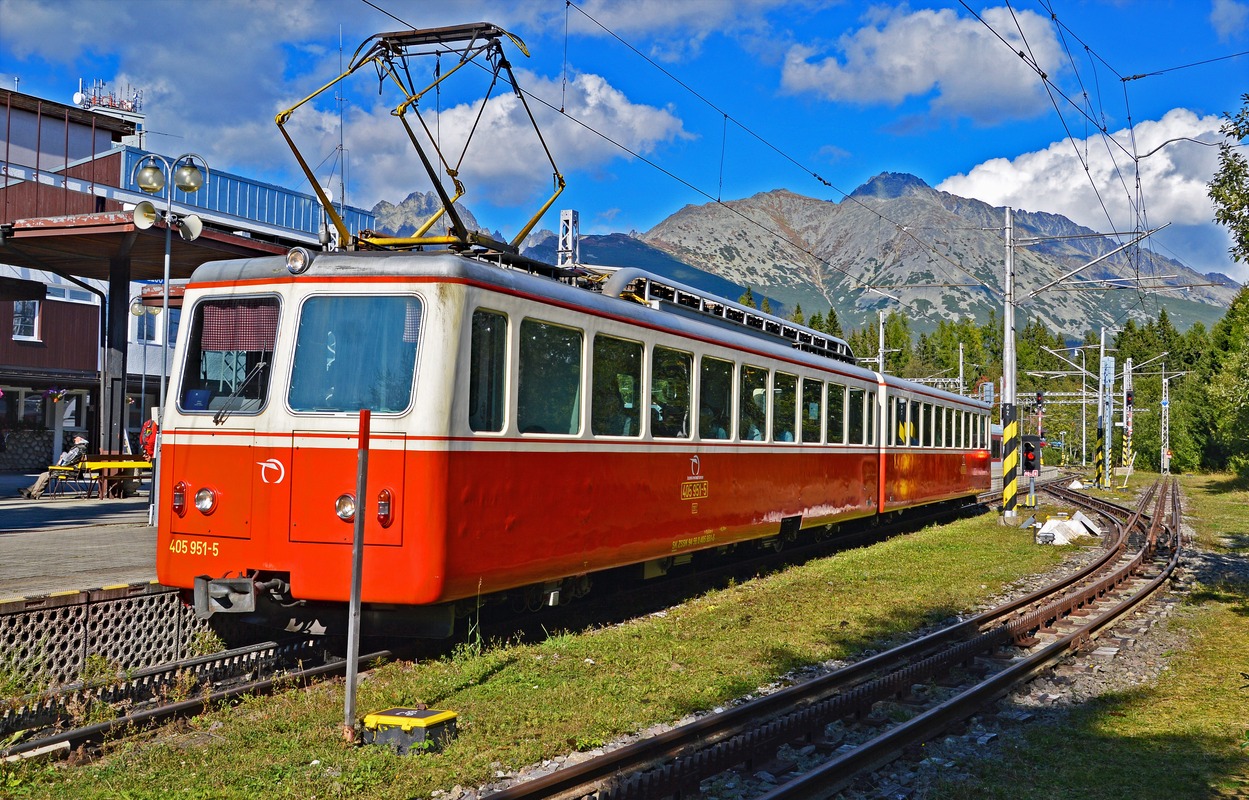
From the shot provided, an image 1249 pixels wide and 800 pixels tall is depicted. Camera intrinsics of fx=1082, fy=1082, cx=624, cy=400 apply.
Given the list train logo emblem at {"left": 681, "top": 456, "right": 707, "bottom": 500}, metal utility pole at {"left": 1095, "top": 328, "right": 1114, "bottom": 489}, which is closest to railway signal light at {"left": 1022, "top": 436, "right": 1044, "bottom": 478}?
train logo emblem at {"left": 681, "top": 456, "right": 707, "bottom": 500}

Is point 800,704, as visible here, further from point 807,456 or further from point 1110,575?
point 1110,575

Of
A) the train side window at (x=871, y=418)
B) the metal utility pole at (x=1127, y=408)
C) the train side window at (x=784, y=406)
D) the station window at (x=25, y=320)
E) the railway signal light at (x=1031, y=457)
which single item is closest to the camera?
the train side window at (x=784, y=406)

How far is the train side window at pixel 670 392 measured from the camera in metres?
10.8

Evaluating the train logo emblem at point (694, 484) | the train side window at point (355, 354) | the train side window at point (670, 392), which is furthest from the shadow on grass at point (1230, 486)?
the train side window at point (355, 354)

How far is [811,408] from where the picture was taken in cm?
1520

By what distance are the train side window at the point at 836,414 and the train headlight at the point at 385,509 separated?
365 inches

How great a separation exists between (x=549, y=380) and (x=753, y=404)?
4558mm

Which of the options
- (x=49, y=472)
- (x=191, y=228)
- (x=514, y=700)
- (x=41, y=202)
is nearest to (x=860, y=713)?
(x=514, y=700)

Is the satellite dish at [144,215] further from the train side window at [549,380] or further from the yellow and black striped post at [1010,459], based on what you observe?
the yellow and black striped post at [1010,459]

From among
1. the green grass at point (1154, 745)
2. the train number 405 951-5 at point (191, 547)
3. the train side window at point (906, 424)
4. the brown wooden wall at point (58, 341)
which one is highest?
the brown wooden wall at point (58, 341)

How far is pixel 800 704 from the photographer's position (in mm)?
7855

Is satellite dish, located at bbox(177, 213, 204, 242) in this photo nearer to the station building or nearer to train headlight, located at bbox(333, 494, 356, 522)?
train headlight, located at bbox(333, 494, 356, 522)

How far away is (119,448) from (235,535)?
14.8 m

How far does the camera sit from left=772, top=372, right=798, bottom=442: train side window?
1380 centimetres
